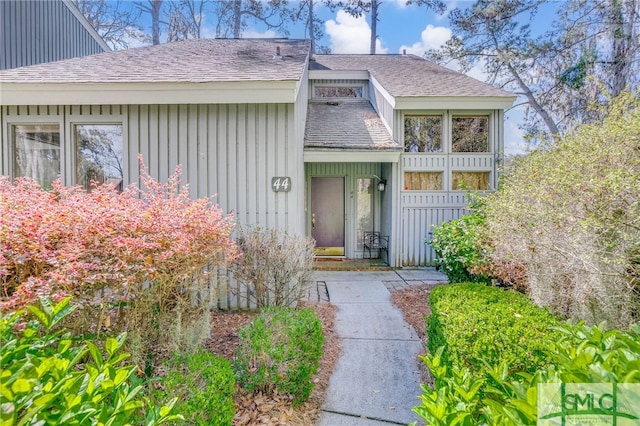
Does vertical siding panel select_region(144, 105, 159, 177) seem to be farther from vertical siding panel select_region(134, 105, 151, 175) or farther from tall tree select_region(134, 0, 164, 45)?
tall tree select_region(134, 0, 164, 45)

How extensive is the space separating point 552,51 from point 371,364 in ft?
41.4

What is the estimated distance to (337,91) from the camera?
11195mm

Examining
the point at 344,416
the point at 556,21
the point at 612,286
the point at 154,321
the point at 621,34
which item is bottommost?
the point at 344,416

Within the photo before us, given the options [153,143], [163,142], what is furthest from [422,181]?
[153,143]

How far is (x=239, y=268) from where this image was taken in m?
4.48

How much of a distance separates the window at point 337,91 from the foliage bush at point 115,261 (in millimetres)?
8783

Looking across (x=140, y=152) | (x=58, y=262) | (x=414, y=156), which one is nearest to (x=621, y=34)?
(x=414, y=156)

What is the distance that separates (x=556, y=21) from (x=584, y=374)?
13.7 metres

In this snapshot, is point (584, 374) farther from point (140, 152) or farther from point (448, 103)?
point (448, 103)

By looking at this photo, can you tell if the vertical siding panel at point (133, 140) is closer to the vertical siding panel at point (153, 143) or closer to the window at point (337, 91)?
the vertical siding panel at point (153, 143)

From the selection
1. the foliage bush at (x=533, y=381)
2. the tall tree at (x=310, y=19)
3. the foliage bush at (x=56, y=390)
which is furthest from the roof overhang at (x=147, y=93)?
the tall tree at (x=310, y=19)

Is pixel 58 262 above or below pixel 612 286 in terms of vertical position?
above

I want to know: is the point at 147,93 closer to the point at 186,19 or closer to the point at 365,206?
the point at 365,206

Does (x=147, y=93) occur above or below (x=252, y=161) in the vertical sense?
above
